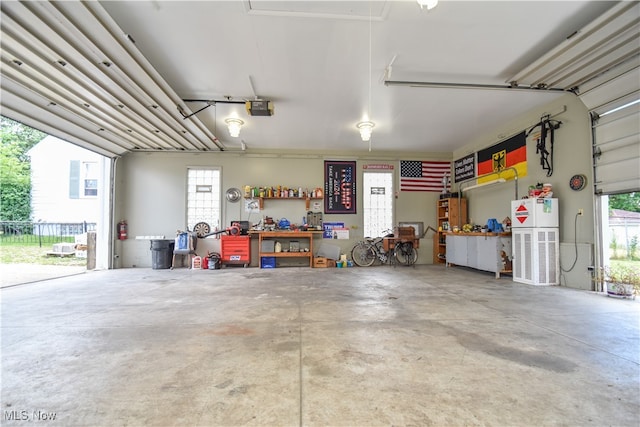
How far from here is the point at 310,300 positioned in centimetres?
403

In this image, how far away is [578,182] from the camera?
476 cm

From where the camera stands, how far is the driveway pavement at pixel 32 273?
5578mm

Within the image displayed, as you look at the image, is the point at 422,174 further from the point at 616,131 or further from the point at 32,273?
the point at 32,273

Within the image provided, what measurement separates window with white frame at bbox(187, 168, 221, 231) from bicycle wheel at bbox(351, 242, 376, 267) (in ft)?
13.8

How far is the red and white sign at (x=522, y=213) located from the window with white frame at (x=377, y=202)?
3.61 meters

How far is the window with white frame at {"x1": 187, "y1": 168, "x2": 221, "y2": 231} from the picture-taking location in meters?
8.12

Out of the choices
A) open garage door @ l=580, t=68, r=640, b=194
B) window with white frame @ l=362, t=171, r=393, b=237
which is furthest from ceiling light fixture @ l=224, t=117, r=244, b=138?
open garage door @ l=580, t=68, r=640, b=194

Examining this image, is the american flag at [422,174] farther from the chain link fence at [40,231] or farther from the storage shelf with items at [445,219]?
the chain link fence at [40,231]

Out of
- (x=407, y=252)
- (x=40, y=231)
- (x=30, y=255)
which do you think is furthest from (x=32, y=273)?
(x=407, y=252)

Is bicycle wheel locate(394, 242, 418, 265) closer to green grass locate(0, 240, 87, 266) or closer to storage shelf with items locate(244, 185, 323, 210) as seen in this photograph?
storage shelf with items locate(244, 185, 323, 210)

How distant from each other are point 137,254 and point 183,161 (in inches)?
118

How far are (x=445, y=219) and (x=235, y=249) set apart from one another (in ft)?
21.1

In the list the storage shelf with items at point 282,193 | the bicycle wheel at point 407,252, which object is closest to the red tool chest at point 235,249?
the storage shelf with items at point 282,193

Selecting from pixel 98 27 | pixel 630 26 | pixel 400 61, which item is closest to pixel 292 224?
pixel 400 61
